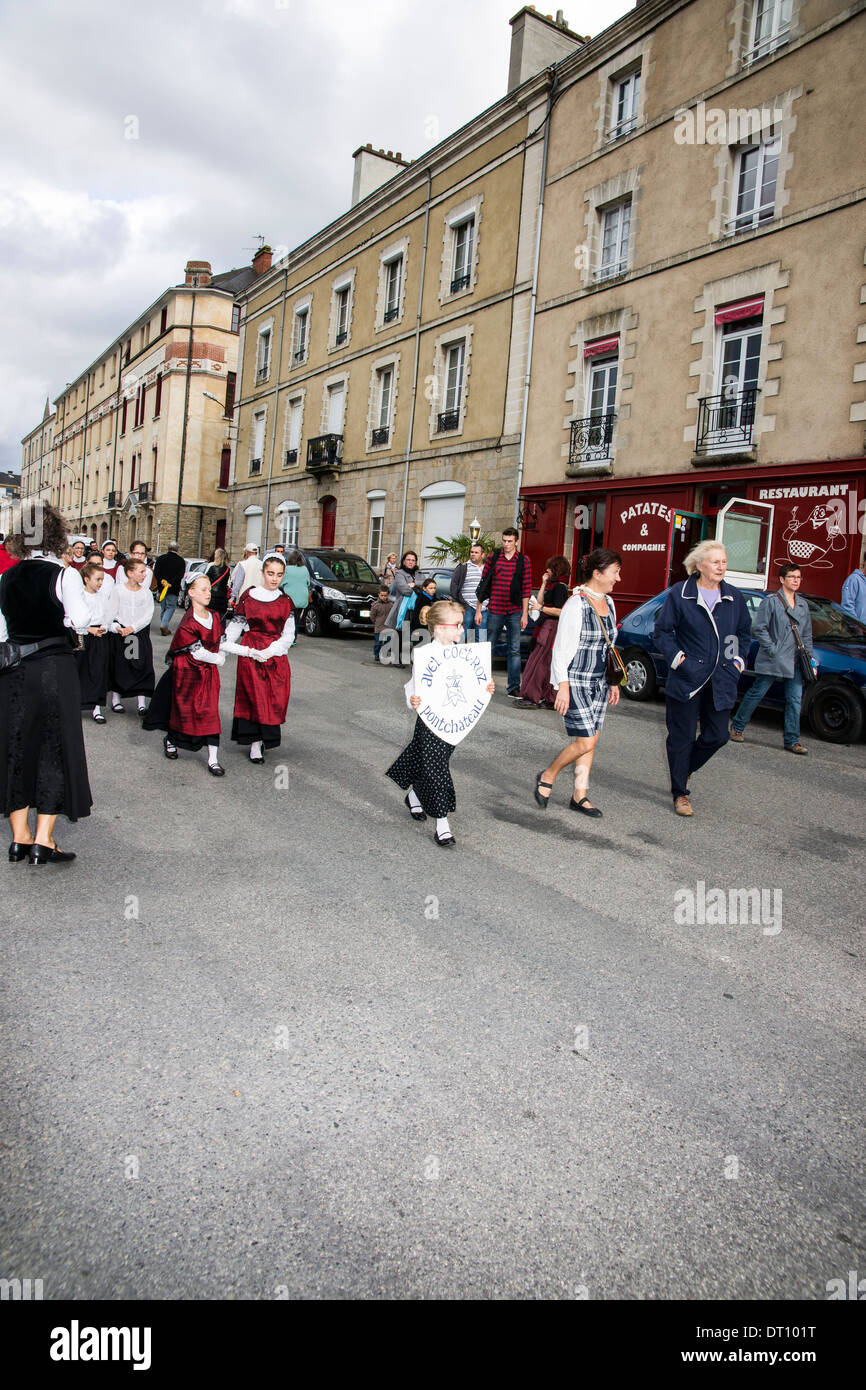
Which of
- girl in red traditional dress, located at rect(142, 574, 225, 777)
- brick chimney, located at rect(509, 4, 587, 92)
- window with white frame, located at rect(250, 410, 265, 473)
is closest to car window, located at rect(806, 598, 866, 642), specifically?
girl in red traditional dress, located at rect(142, 574, 225, 777)

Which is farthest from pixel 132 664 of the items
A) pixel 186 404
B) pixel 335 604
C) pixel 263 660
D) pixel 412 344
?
pixel 186 404

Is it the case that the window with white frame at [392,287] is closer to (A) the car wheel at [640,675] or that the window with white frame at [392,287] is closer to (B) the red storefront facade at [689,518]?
(B) the red storefront facade at [689,518]

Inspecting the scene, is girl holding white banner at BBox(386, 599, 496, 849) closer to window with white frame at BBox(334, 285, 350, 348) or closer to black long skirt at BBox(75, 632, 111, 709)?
black long skirt at BBox(75, 632, 111, 709)

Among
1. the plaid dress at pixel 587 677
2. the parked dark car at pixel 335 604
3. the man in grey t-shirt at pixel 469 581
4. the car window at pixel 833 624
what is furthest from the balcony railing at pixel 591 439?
the plaid dress at pixel 587 677

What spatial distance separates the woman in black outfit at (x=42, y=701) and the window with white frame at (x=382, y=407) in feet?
71.5

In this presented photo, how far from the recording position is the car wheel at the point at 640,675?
1147 cm

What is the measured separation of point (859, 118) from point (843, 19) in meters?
1.62

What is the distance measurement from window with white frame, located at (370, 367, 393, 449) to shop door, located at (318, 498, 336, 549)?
2917mm

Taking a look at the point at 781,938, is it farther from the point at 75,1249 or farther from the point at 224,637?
the point at 224,637

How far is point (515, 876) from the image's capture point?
15.4 ft

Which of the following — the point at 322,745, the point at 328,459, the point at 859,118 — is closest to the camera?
the point at 322,745

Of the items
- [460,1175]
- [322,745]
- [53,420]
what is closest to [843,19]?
[322,745]

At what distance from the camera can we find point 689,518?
51.6 feet

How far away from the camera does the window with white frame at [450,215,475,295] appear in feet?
72.7
